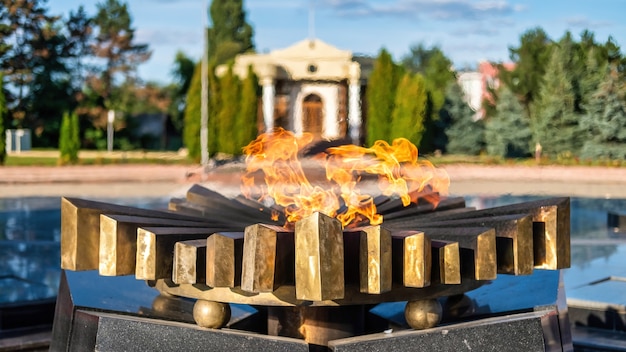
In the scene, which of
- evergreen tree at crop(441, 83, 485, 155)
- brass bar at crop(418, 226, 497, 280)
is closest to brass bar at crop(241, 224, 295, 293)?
brass bar at crop(418, 226, 497, 280)

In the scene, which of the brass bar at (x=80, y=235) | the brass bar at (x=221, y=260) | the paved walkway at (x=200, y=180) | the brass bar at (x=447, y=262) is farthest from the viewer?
the paved walkway at (x=200, y=180)

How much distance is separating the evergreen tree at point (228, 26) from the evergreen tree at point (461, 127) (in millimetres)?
25271

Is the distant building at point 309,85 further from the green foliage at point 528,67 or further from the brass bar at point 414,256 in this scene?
the brass bar at point 414,256

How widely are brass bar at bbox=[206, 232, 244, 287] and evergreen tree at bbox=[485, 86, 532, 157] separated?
24114 mm

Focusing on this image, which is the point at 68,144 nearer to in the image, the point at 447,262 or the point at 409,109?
the point at 409,109

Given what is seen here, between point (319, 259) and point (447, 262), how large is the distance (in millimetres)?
530

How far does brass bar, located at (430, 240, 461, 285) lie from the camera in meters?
2.64

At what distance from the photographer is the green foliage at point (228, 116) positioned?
84.3 feet

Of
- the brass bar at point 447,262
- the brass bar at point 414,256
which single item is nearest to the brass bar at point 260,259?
the brass bar at point 414,256

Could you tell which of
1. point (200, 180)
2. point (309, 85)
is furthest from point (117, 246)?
point (309, 85)

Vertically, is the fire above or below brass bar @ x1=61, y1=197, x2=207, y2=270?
above

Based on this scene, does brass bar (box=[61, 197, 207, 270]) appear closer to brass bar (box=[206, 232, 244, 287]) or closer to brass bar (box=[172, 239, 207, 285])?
brass bar (box=[172, 239, 207, 285])

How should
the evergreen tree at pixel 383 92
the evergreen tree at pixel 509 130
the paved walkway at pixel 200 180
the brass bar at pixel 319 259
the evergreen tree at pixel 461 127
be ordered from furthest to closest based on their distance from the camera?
the evergreen tree at pixel 461 127, the evergreen tree at pixel 383 92, the evergreen tree at pixel 509 130, the paved walkway at pixel 200 180, the brass bar at pixel 319 259

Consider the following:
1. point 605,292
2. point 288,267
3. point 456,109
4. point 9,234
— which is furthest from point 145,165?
point 288,267
